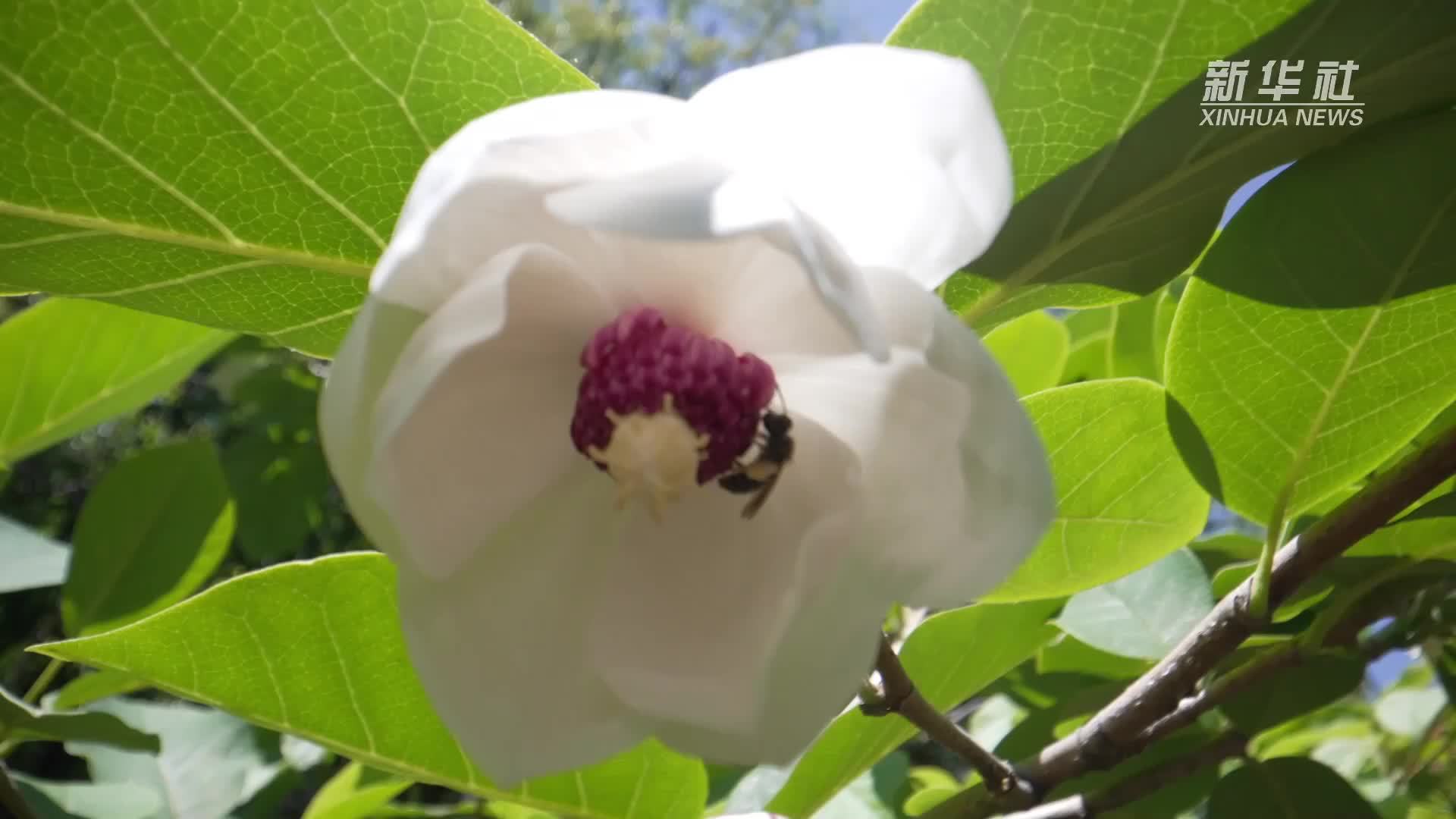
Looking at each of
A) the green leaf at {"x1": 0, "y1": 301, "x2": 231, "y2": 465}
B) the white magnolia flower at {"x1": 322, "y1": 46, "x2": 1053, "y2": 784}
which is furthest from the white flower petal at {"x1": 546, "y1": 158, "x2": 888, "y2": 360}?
the green leaf at {"x1": 0, "y1": 301, "x2": 231, "y2": 465}

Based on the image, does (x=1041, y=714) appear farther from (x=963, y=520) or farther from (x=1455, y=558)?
(x=963, y=520)

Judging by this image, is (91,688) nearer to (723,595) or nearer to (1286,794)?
(723,595)

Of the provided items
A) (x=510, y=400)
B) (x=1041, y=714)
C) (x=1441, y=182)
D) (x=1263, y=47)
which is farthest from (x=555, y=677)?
(x=1041, y=714)

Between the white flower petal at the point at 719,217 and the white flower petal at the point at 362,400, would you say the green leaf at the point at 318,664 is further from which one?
the white flower petal at the point at 719,217

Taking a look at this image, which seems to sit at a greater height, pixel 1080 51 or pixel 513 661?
pixel 1080 51

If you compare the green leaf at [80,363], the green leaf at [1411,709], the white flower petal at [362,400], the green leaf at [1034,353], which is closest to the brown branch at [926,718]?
the white flower petal at [362,400]

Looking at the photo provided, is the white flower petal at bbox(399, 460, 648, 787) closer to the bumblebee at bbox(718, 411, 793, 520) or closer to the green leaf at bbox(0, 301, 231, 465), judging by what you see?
the bumblebee at bbox(718, 411, 793, 520)

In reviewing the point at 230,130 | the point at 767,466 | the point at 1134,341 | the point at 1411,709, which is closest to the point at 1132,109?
the point at 767,466
